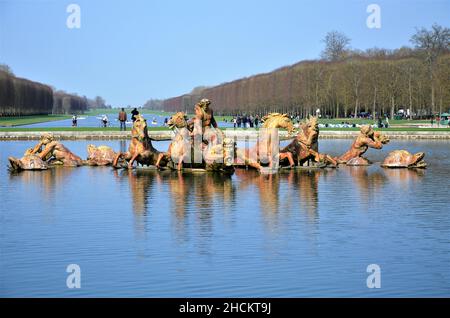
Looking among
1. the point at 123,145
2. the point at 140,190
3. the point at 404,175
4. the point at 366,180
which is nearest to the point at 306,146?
the point at 404,175

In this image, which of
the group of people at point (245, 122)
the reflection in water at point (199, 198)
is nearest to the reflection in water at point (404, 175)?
the reflection in water at point (199, 198)

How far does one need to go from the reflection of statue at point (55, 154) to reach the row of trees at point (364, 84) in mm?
48955

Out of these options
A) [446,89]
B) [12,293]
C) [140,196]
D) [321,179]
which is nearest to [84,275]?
[12,293]

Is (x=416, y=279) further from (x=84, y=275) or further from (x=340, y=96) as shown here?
(x=340, y=96)

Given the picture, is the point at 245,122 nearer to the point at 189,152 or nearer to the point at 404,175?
the point at 189,152

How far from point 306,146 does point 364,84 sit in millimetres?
65585

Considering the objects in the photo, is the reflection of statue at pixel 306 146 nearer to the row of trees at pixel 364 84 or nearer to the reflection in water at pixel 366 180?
the reflection in water at pixel 366 180

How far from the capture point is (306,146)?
2655 cm

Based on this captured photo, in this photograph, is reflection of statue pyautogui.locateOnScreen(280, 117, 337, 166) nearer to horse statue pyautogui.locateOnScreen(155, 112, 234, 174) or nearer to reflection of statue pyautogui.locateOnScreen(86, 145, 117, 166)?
horse statue pyautogui.locateOnScreen(155, 112, 234, 174)

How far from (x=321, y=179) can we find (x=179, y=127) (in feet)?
14.7

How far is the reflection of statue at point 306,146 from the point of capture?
26.0 m

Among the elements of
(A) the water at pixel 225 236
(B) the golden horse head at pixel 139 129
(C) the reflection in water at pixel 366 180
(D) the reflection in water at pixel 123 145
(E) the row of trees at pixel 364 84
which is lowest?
(A) the water at pixel 225 236

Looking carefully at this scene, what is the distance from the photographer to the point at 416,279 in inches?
452

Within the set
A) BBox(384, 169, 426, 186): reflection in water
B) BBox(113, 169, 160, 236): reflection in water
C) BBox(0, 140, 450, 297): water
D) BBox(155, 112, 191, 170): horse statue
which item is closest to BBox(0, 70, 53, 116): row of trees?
BBox(155, 112, 191, 170): horse statue
